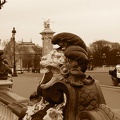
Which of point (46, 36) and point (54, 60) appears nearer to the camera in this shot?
point (54, 60)

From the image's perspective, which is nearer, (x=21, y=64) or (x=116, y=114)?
(x=116, y=114)

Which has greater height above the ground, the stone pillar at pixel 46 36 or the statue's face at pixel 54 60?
the stone pillar at pixel 46 36

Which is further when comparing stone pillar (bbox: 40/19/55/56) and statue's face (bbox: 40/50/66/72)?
stone pillar (bbox: 40/19/55/56)

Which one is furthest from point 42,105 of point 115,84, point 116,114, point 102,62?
point 102,62

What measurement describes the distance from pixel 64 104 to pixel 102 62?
348 feet

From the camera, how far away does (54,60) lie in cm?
340

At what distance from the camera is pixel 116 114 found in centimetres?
286

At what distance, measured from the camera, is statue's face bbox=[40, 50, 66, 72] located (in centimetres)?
335

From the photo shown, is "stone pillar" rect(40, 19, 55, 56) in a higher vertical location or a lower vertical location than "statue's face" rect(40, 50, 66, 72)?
higher

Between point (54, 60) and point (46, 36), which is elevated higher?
point (46, 36)

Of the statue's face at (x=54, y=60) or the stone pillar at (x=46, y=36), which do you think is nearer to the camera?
the statue's face at (x=54, y=60)

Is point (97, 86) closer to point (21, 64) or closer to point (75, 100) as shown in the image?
point (75, 100)

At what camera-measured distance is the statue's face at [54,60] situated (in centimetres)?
335

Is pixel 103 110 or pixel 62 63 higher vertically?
pixel 62 63
